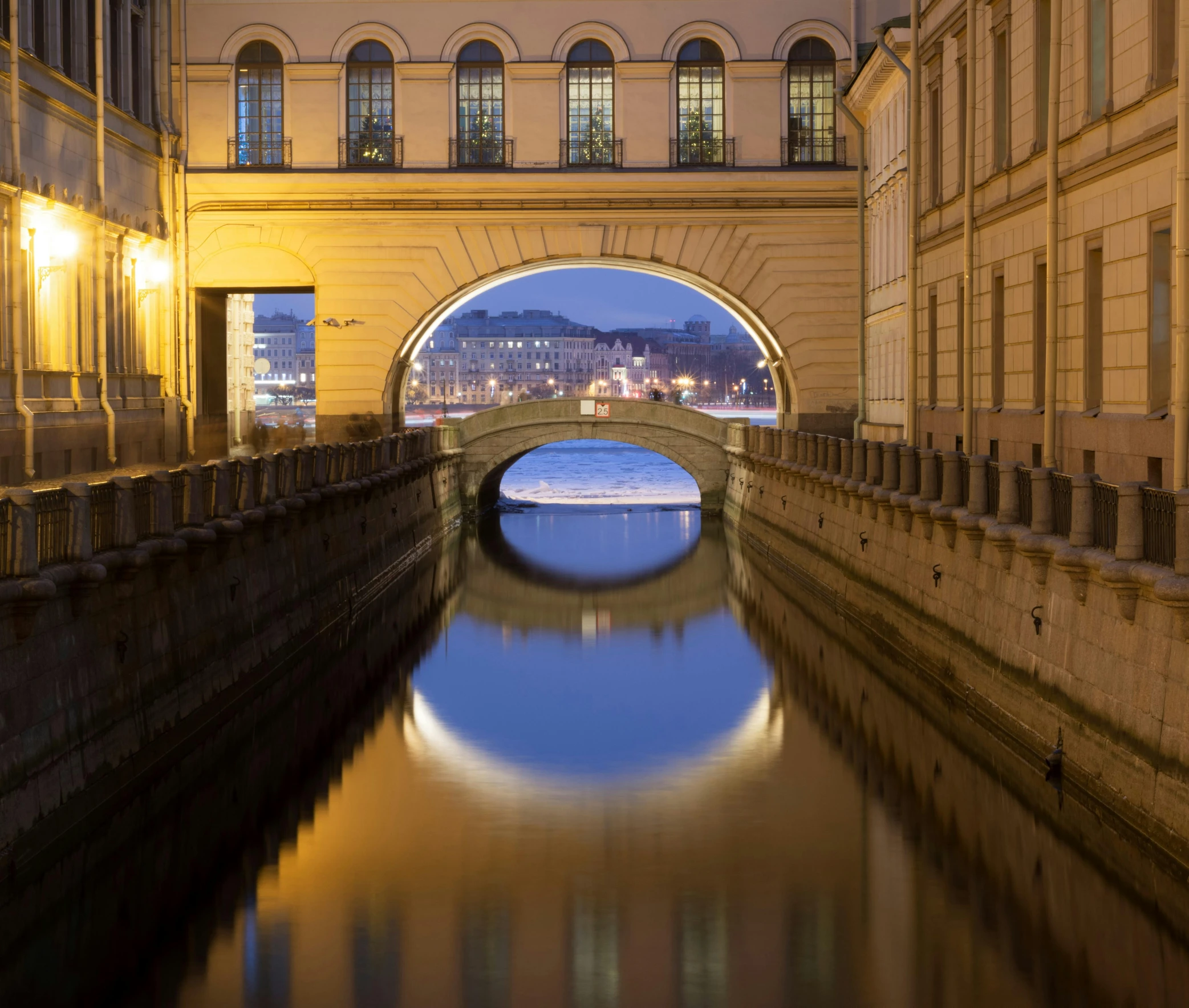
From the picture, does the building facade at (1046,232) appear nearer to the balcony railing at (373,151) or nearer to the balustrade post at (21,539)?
the balustrade post at (21,539)

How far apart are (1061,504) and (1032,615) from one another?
118 cm

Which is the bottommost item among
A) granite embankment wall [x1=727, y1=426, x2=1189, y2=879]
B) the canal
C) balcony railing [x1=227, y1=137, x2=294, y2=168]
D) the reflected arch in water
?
the canal

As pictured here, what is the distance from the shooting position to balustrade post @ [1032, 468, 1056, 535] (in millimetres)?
14586

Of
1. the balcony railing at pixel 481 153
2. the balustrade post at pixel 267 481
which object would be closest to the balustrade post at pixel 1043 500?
the balustrade post at pixel 267 481

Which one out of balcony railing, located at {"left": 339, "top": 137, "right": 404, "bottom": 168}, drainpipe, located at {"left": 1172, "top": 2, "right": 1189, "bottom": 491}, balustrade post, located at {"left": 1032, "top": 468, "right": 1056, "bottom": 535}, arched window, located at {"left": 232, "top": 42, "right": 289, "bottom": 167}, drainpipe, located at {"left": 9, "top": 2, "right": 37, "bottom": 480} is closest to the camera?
drainpipe, located at {"left": 1172, "top": 2, "right": 1189, "bottom": 491}

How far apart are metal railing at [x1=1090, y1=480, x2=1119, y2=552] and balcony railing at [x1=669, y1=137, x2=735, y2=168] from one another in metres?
26.3

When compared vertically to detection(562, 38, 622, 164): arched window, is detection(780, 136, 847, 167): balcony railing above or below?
below

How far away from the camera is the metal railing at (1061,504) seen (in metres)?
14.4

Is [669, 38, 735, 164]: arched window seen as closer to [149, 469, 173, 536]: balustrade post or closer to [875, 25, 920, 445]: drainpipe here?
[875, 25, 920, 445]: drainpipe

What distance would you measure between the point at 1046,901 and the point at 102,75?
22329 millimetres

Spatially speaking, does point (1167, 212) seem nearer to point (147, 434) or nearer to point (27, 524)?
point (27, 524)

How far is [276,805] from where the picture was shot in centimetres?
1504

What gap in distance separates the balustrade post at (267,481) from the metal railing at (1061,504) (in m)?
9.67

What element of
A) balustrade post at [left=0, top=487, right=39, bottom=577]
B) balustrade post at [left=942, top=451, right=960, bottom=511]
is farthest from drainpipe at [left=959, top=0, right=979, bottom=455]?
balustrade post at [left=0, top=487, right=39, bottom=577]
